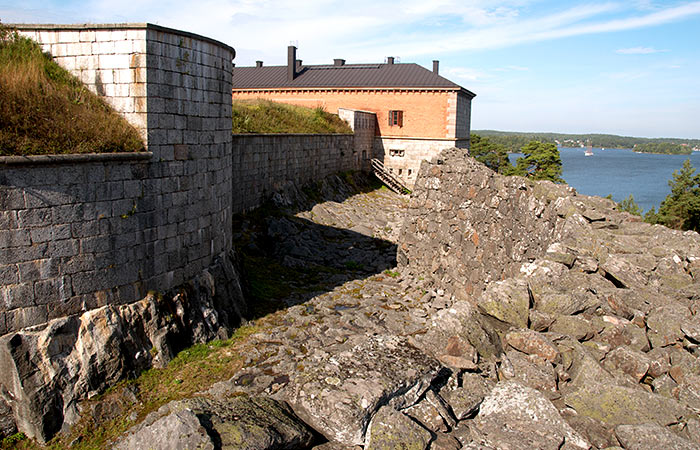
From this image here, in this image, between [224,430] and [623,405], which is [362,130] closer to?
[224,430]

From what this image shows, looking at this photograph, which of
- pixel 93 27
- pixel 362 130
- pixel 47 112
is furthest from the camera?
pixel 362 130

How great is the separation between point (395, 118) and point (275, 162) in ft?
55.4

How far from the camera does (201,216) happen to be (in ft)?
32.4

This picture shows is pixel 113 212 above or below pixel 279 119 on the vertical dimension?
below

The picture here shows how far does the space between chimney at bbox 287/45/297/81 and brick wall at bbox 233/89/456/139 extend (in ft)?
5.51

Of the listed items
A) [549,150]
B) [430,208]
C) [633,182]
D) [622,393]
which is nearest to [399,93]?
[549,150]

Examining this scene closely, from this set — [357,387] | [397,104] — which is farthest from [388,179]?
[357,387]

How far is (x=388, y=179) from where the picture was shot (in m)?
33.5

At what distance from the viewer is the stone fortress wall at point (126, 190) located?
7.13 metres

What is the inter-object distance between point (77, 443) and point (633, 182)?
381 feet

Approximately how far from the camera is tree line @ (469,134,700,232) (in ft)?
109

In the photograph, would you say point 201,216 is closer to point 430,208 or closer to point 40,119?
point 40,119

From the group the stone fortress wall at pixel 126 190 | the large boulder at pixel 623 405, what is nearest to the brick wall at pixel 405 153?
the stone fortress wall at pixel 126 190

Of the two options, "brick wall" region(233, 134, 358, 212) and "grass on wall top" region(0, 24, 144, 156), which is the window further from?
"grass on wall top" region(0, 24, 144, 156)
